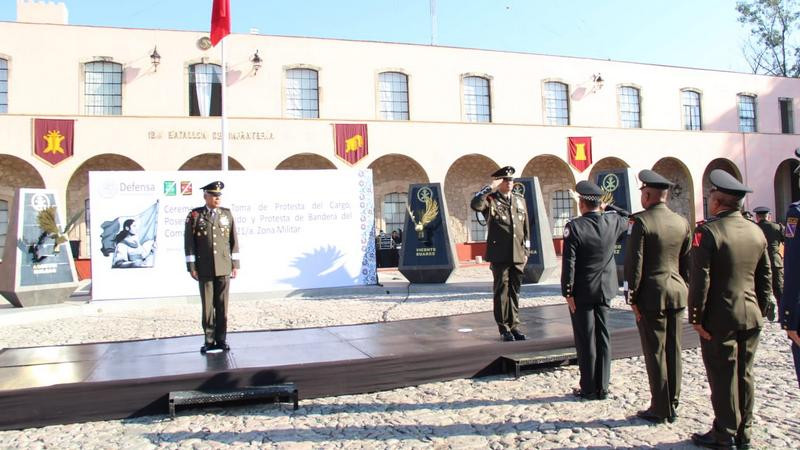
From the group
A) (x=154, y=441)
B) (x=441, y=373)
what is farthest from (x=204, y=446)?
(x=441, y=373)

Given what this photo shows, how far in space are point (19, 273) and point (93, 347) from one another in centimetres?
577

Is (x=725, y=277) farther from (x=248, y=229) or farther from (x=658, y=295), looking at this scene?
(x=248, y=229)

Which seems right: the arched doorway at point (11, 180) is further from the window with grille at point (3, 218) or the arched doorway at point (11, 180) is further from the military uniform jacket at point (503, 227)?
the military uniform jacket at point (503, 227)

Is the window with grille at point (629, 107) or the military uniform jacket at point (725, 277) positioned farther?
the window with grille at point (629, 107)

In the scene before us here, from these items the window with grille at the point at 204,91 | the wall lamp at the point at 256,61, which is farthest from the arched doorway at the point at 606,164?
the window with grille at the point at 204,91

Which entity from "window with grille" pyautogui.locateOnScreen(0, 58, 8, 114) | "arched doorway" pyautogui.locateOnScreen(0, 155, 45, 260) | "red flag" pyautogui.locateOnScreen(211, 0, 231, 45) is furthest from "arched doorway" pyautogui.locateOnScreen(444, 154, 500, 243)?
"window with grille" pyautogui.locateOnScreen(0, 58, 8, 114)

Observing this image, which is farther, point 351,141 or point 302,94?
point 302,94

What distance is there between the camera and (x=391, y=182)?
20.7m

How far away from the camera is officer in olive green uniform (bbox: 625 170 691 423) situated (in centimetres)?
396

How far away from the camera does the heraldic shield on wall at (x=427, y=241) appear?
13.5m

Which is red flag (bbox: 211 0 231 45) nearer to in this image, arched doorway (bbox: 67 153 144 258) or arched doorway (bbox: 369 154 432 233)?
arched doorway (bbox: 67 153 144 258)

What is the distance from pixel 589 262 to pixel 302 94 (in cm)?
1584

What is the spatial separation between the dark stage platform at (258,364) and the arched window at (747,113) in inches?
866

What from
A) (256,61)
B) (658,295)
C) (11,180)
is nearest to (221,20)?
(256,61)
